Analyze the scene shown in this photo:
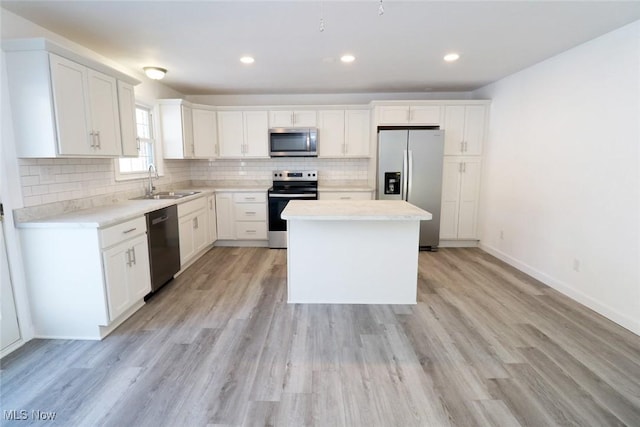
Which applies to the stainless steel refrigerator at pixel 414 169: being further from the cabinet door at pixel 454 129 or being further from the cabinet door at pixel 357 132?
the cabinet door at pixel 357 132

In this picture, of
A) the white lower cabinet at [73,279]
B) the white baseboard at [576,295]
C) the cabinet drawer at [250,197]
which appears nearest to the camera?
the white lower cabinet at [73,279]

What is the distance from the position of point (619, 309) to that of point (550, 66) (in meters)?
2.52

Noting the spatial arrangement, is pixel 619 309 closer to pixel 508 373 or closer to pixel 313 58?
pixel 508 373

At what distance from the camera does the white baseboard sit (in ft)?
8.44

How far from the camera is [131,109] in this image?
320 cm

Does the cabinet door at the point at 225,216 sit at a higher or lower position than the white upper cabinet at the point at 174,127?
lower

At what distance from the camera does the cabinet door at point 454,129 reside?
471cm

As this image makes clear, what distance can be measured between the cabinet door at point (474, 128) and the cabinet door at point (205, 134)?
389cm

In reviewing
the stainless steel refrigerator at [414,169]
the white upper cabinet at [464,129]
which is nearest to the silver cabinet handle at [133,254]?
the stainless steel refrigerator at [414,169]

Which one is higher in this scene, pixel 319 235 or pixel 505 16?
pixel 505 16

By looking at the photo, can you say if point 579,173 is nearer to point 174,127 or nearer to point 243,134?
point 243,134

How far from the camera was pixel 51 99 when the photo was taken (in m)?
2.29

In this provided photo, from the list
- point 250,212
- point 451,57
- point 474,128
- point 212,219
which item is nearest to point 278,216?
point 250,212

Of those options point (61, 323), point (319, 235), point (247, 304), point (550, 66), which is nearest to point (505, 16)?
point (550, 66)
